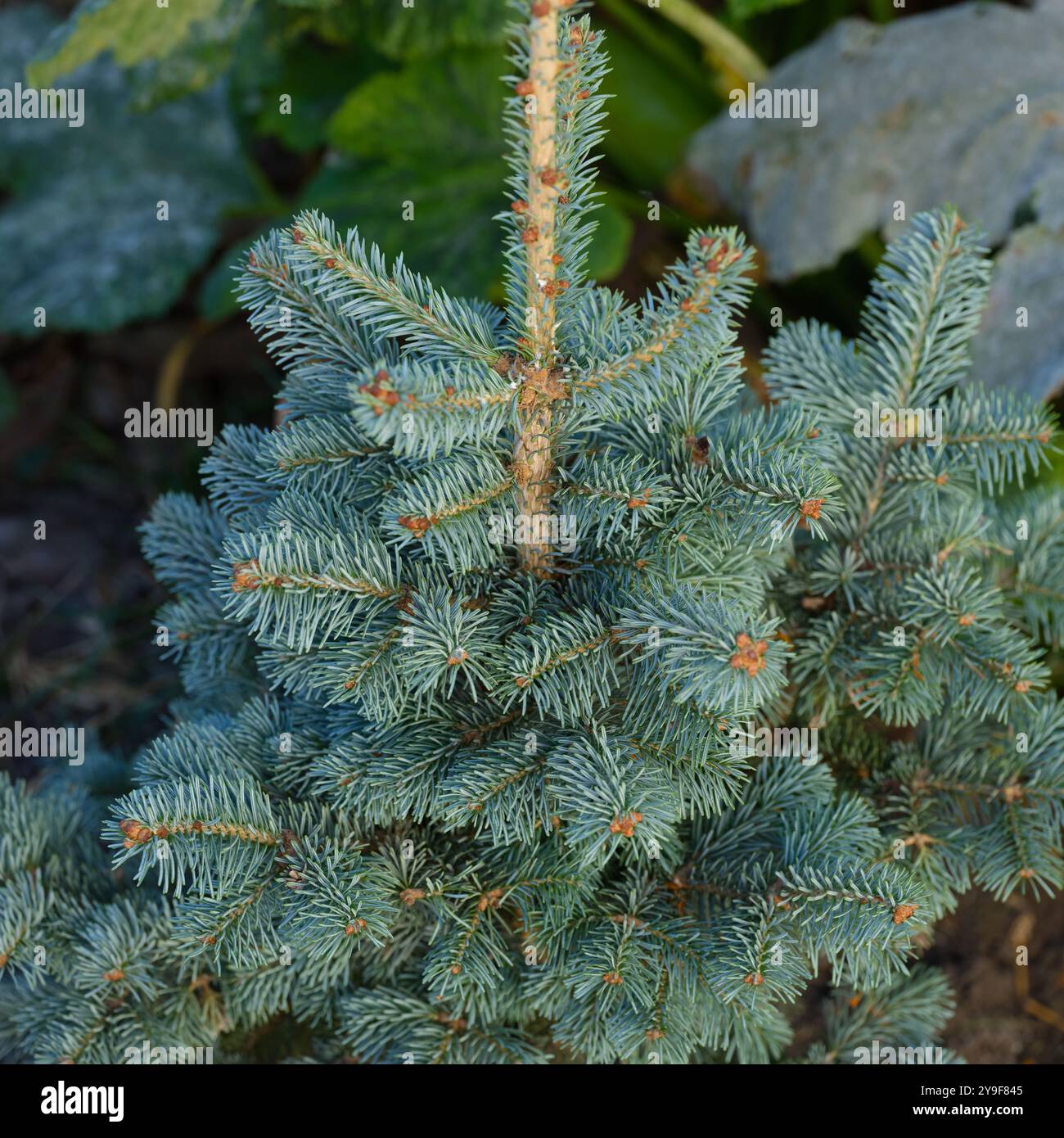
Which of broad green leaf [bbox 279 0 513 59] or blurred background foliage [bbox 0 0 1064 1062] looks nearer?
blurred background foliage [bbox 0 0 1064 1062]

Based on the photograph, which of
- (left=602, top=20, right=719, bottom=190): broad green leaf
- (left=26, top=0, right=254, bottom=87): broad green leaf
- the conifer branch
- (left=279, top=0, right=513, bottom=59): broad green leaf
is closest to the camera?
the conifer branch

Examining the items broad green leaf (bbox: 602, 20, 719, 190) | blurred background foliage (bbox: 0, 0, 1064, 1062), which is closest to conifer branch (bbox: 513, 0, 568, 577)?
blurred background foliage (bbox: 0, 0, 1064, 1062)

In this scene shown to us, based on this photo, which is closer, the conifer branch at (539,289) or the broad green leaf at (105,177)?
the conifer branch at (539,289)

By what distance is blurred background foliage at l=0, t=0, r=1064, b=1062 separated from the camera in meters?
1.28

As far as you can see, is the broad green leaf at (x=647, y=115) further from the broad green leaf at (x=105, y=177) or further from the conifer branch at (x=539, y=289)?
the conifer branch at (x=539, y=289)

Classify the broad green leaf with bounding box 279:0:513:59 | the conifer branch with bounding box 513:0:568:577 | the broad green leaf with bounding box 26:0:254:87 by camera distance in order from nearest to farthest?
the conifer branch with bounding box 513:0:568:577, the broad green leaf with bounding box 26:0:254:87, the broad green leaf with bounding box 279:0:513:59

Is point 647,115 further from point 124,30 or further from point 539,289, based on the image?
point 539,289

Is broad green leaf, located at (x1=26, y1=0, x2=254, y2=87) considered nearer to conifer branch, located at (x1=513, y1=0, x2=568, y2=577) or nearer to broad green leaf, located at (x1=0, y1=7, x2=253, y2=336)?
broad green leaf, located at (x1=0, y1=7, x2=253, y2=336)

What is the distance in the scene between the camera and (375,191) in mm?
1549

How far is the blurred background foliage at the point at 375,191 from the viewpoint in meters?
1.28

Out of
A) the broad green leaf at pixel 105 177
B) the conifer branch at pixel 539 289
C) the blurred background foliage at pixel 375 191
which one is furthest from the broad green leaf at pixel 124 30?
the conifer branch at pixel 539 289

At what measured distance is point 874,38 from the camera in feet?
4.84
